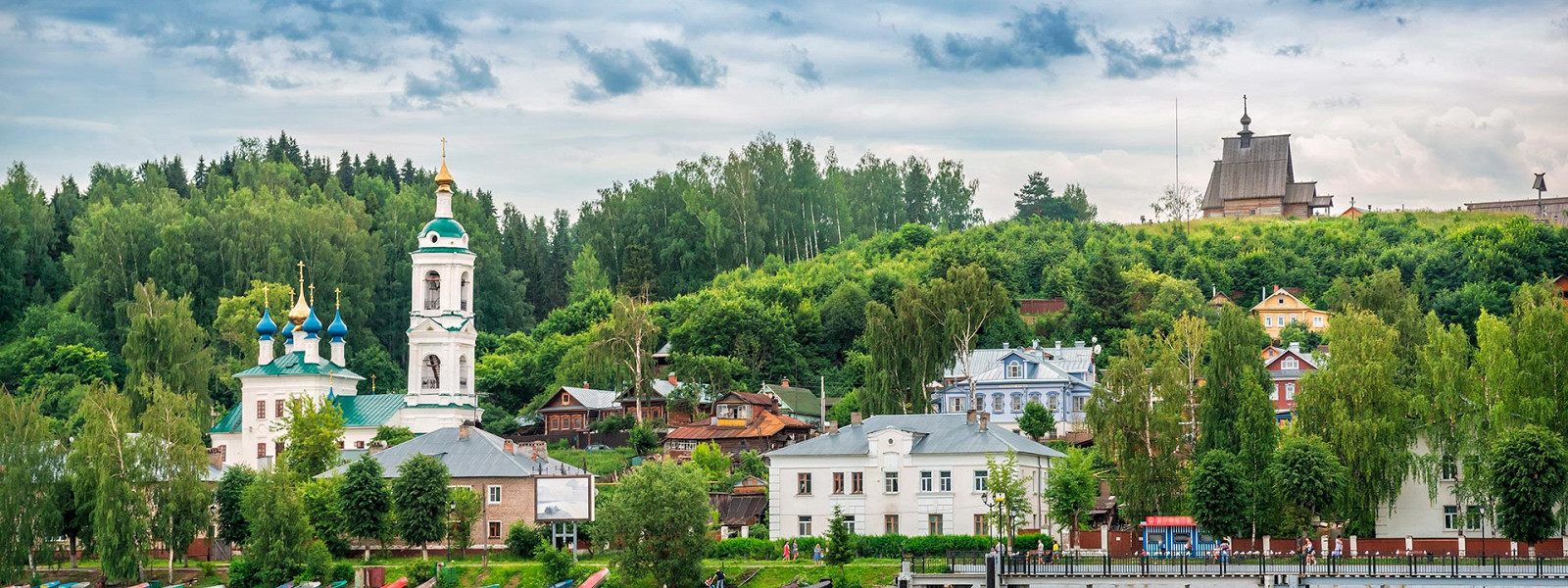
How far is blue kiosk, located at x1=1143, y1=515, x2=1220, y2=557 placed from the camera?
6056 centimetres

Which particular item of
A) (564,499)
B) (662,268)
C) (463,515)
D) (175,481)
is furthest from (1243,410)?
(662,268)

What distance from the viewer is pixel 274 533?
204 ft

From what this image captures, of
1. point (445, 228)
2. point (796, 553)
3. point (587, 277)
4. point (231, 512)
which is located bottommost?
point (796, 553)

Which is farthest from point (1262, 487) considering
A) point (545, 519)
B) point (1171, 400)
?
Result: point (545, 519)

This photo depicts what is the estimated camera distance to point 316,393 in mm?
89500

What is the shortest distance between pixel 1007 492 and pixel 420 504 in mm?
19473

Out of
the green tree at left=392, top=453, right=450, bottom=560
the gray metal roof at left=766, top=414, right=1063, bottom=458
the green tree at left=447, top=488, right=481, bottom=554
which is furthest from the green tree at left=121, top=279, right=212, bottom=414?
the gray metal roof at left=766, top=414, right=1063, bottom=458

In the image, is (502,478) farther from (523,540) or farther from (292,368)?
(292,368)

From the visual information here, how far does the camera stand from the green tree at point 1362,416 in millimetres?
60062

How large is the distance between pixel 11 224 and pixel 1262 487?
283ft

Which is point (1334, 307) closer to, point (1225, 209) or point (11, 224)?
point (1225, 209)

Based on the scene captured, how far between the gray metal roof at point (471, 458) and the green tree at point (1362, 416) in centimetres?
2518

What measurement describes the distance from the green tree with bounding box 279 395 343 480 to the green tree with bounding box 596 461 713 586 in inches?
773

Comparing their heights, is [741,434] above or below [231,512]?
above
